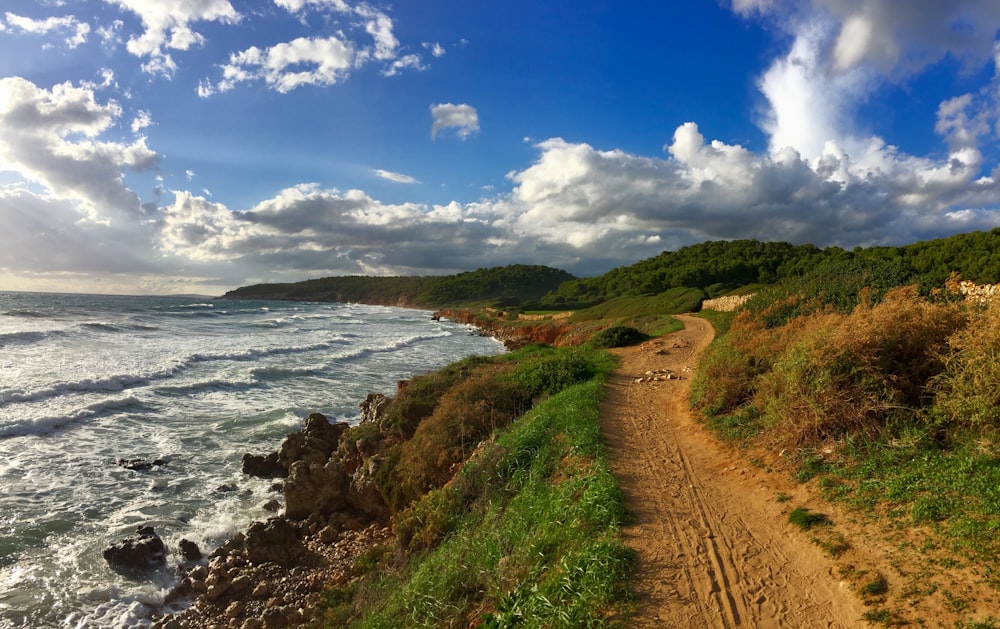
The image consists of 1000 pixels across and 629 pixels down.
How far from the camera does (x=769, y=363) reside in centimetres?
1202

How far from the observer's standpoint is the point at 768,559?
20.1ft

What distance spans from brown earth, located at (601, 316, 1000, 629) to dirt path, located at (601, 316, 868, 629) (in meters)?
0.02

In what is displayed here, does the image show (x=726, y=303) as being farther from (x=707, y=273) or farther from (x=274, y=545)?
(x=274, y=545)

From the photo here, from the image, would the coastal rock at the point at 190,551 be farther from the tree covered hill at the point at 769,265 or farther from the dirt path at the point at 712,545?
the tree covered hill at the point at 769,265

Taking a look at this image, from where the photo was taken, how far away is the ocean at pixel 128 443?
9.62 meters

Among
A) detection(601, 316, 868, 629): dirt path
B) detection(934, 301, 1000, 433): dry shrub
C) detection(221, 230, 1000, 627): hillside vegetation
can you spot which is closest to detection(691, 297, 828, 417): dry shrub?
detection(221, 230, 1000, 627): hillside vegetation

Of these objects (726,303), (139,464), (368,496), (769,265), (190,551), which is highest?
(769,265)

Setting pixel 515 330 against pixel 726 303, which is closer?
pixel 726 303

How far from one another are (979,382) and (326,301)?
641 ft

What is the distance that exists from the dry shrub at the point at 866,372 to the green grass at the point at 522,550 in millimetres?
3524

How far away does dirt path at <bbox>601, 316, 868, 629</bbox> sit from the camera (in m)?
5.21

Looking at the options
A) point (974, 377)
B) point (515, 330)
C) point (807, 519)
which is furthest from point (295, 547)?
point (515, 330)

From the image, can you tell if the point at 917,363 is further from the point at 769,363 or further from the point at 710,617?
the point at 710,617

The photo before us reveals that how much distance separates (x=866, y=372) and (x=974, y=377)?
1.35 m
